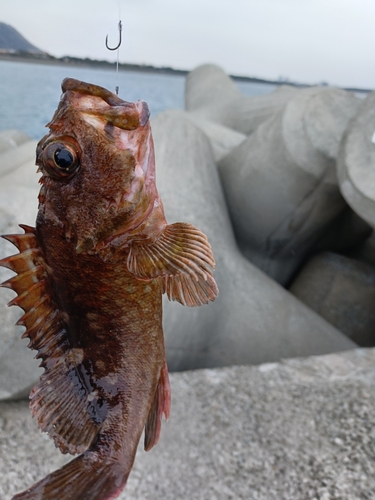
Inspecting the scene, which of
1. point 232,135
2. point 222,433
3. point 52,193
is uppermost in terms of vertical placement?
point 52,193

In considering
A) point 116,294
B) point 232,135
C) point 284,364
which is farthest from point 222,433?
point 232,135

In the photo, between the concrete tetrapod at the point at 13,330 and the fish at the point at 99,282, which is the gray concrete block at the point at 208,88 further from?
the fish at the point at 99,282

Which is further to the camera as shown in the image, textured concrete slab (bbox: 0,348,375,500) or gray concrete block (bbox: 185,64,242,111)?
gray concrete block (bbox: 185,64,242,111)

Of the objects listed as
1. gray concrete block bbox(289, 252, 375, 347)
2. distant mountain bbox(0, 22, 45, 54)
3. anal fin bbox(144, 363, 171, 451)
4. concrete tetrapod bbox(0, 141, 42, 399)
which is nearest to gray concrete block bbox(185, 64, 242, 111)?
gray concrete block bbox(289, 252, 375, 347)

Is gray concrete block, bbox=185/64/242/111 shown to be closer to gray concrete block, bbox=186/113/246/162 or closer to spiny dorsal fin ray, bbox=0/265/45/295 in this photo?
gray concrete block, bbox=186/113/246/162

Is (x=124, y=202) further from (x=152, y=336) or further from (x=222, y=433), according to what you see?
(x=222, y=433)

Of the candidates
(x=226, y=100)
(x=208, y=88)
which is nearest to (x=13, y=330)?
(x=226, y=100)

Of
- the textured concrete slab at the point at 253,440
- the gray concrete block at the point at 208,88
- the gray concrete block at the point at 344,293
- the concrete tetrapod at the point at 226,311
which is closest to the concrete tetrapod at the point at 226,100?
the gray concrete block at the point at 208,88
